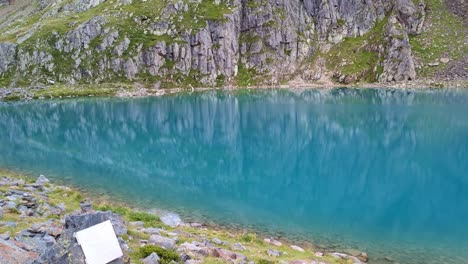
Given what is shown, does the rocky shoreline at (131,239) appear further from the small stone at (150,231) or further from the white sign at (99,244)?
the white sign at (99,244)

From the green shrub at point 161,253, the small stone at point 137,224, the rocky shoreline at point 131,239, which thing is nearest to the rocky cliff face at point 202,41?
the rocky shoreline at point 131,239

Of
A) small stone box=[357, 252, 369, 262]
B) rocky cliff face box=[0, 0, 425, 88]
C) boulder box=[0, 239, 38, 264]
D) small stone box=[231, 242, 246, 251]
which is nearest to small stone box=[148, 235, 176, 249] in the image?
small stone box=[231, 242, 246, 251]

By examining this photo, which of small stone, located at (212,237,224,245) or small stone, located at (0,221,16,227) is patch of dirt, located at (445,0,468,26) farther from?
small stone, located at (0,221,16,227)

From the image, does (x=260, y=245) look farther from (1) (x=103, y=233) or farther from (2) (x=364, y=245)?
(1) (x=103, y=233)

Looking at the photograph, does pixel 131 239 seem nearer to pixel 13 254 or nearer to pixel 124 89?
pixel 13 254

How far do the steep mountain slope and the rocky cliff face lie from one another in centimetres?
41

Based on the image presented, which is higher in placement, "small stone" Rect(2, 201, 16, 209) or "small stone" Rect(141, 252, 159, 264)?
"small stone" Rect(2, 201, 16, 209)

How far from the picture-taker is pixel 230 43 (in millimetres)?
164125

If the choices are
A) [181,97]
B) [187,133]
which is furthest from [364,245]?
[181,97]

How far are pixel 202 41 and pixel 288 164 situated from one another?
389ft

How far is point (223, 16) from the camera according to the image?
164 metres

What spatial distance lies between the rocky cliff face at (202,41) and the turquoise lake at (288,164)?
53830 millimetres

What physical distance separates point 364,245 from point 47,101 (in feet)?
377

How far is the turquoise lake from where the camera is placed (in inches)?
1193
